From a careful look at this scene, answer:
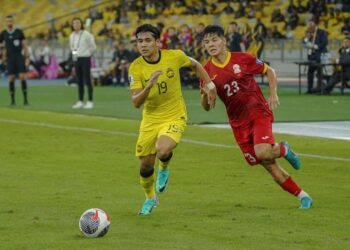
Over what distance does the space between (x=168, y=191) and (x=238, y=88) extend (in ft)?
5.71

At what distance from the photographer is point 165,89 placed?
11.6m

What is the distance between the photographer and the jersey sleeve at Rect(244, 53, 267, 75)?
38.7 feet

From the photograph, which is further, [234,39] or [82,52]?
[234,39]

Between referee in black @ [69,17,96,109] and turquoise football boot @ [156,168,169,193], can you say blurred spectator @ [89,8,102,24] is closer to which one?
referee in black @ [69,17,96,109]

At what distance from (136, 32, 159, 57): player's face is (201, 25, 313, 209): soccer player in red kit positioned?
1.80 feet

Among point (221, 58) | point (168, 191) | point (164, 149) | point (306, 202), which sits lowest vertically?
point (168, 191)

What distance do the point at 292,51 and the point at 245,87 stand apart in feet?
98.9

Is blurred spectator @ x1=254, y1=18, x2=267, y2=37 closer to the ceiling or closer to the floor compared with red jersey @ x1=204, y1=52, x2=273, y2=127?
closer to the floor

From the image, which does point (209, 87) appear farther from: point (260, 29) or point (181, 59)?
point (260, 29)

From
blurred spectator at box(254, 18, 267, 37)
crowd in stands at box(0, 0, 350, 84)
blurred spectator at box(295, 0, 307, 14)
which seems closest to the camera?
crowd in stands at box(0, 0, 350, 84)

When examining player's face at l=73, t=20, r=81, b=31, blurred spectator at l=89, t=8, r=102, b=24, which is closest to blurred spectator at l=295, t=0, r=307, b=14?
blurred spectator at l=89, t=8, r=102, b=24

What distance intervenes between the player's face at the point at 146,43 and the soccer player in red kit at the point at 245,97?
21.7 inches

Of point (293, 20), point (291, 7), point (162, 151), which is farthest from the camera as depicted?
point (291, 7)

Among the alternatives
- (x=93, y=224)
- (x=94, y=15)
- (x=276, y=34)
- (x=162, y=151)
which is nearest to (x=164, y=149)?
(x=162, y=151)
